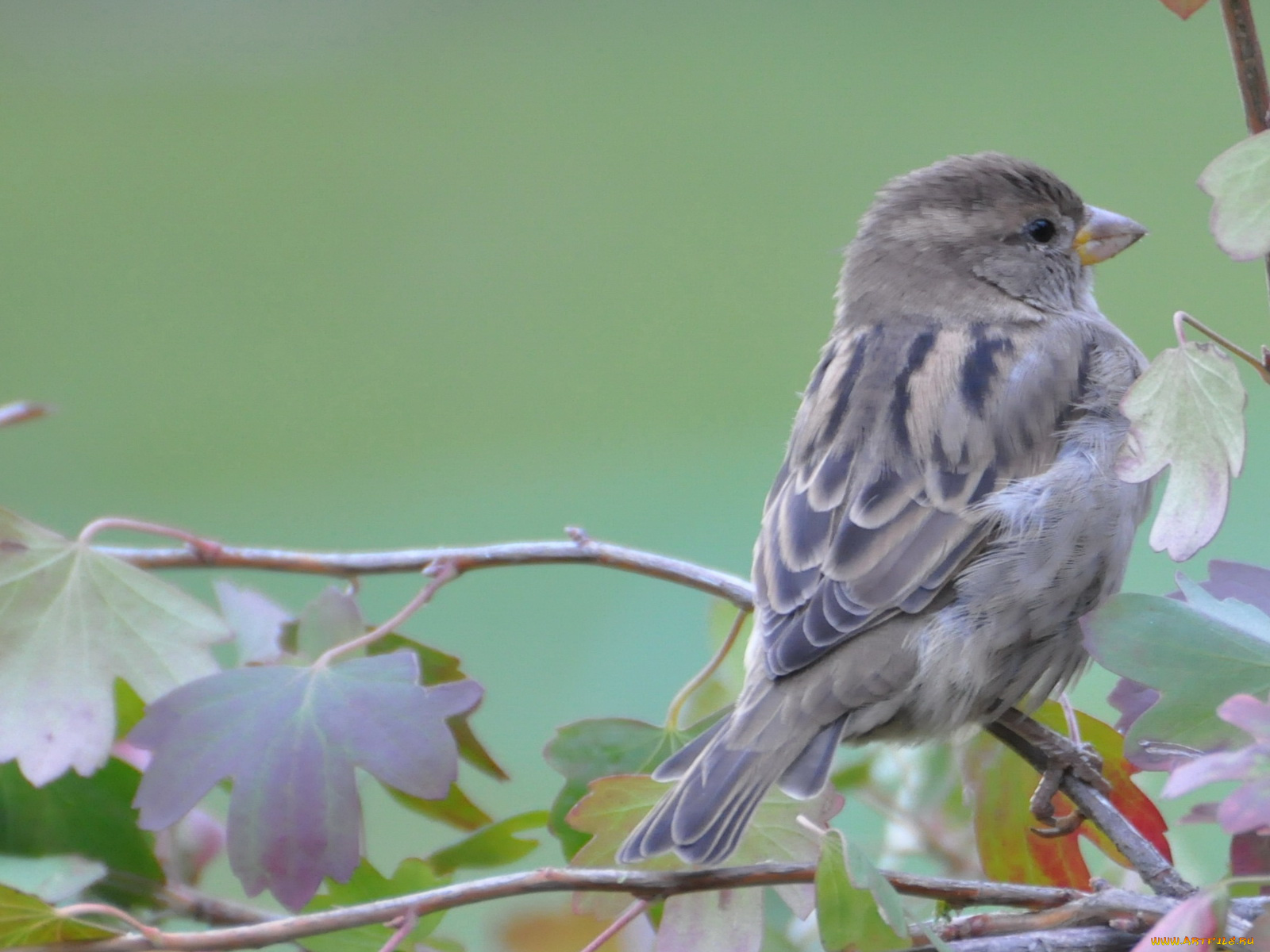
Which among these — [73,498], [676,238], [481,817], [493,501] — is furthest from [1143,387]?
[676,238]

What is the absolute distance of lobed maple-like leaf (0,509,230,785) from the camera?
3.93 ft

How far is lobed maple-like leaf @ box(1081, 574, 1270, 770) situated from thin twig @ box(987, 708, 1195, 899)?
4.6 inches

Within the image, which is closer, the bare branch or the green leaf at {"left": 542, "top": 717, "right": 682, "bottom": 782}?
the bare branch

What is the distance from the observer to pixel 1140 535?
3.10 metres

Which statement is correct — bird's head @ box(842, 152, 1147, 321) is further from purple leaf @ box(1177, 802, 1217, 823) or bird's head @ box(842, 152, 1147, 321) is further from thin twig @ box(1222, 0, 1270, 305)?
purple leaf @ box(1177, 802, 1217, 823)

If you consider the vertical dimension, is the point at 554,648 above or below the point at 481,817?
below

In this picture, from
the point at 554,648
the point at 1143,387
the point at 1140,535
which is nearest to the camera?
the point at 1143,387

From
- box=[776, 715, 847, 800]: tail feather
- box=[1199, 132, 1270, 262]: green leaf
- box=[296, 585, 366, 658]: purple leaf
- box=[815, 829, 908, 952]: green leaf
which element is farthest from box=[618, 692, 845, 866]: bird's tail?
box=[1199, 132, 1270, 262]: green leaf

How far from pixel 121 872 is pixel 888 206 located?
1356 mm

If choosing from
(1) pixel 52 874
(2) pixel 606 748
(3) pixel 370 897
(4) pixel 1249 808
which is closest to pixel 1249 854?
(4) pixel 1249 808

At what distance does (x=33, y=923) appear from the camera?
102 cm

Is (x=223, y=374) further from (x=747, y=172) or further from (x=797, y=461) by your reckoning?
(x=797, y=461)

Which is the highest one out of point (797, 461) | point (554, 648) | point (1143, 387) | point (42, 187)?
point (42, 187)

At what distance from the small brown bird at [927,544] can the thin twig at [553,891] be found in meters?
0.21
